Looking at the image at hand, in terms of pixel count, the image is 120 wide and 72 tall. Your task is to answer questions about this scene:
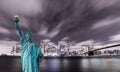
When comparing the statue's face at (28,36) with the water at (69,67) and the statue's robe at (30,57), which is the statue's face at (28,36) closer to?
the statue's robe at (30,57)

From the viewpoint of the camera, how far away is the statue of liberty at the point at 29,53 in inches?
174

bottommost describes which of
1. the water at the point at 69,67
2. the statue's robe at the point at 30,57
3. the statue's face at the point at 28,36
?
the water at the point at 69,67

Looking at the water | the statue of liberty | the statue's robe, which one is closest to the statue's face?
the statue of liberty

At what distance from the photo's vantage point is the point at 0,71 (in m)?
31.8

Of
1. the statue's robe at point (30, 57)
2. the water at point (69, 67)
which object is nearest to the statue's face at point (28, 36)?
the statue's robe at point (30, 57)

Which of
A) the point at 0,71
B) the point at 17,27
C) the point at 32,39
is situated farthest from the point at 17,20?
the point at 0,71

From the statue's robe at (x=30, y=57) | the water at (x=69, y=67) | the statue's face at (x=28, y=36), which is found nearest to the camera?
the statue's robe at (x=30, y=57)

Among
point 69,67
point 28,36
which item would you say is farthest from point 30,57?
point 69,67

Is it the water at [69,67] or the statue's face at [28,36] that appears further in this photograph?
the water at [69,67]

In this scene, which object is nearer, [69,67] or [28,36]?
[28,36]

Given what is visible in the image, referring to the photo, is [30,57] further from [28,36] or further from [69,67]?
[69,67]

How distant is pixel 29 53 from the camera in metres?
4.47

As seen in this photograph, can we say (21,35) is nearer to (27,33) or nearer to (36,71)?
(27,33)

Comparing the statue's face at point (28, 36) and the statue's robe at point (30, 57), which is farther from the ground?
the statue's face at point (28, 36)
